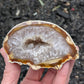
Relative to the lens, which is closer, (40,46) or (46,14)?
(40,46)

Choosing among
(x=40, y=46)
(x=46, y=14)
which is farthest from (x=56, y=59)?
(x=46, y=14)

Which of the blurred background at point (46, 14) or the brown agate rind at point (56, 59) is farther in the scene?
the blurred background at point (46, 14)

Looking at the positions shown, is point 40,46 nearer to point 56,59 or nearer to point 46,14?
point 56,59

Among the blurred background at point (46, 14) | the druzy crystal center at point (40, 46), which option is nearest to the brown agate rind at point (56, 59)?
the druzy crystal center at point (40, 46)

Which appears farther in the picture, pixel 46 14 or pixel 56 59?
pixel 46 14

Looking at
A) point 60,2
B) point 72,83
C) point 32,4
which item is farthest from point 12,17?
point 72,83

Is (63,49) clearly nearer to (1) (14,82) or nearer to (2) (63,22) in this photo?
(1) (14,82)

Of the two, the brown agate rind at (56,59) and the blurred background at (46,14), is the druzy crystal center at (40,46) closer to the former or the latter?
the brown agate rind at (56,59)

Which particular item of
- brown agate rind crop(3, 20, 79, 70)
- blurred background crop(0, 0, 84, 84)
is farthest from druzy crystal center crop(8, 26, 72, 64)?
blurred background crop(0, 0, 84, 84)
